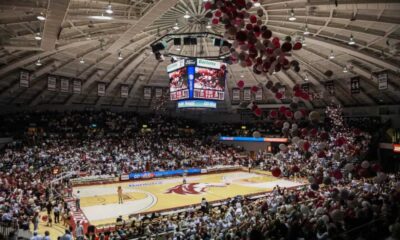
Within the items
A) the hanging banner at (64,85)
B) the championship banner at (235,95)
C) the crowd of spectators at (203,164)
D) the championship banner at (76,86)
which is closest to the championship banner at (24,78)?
the hanging banner at (64,85)

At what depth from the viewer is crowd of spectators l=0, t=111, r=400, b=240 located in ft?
28.8

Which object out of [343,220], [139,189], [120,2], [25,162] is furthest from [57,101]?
[343,220]

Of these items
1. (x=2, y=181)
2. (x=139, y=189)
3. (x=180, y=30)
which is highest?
(x=180, y=30)

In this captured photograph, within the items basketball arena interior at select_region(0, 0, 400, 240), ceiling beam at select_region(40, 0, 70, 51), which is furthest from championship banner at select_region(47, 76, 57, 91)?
ceiling beam at select_region(40, 0, 70, 51)

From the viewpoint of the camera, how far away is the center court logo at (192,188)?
2403cm

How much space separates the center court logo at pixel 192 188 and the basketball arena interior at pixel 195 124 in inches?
6.8

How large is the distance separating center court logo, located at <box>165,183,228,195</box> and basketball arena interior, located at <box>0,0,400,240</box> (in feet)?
0.57

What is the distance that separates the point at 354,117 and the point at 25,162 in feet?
113

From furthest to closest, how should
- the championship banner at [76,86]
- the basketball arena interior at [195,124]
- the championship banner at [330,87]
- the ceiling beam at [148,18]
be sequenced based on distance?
the championship banner at [330,87] < the championship banner at [76,86] < the ceiling beam at [148,18] < the basketball arena interior at [195,124]

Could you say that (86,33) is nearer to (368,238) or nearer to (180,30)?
(180,30)

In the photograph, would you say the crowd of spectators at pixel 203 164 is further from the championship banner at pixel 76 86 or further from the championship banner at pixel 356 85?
the championship banner at pixel 76 86

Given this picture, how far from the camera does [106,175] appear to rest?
27203mm

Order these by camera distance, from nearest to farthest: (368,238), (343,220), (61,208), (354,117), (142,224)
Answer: (368,238), (343,220), (142,224), (61,208), (354,117)

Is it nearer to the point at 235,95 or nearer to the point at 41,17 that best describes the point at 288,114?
the point at 41,17
